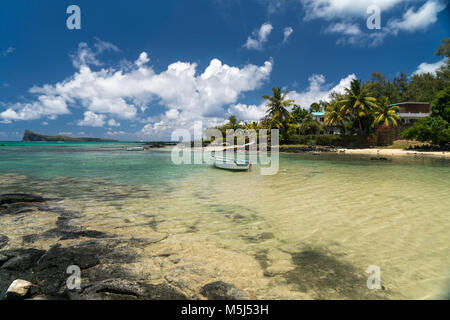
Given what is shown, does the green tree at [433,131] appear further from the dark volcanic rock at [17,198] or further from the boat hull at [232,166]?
the dark volcanic rock at [17,198]

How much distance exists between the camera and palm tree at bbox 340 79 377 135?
44.0 meters

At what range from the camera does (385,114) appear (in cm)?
4409

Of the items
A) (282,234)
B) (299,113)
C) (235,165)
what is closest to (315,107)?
(299,113)

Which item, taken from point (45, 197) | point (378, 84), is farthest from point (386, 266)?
point (378, 84)

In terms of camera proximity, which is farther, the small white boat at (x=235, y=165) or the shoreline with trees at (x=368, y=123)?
the shoreline with trees at (x=368, y=123)

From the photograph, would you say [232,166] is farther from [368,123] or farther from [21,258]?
[368,123]

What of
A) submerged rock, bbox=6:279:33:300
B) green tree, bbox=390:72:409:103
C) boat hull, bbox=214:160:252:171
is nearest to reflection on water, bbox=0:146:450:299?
submerged rock, bbox=6:279:33:300

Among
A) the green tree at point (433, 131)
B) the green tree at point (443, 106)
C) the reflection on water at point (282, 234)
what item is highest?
the green tree at point (443, 106)

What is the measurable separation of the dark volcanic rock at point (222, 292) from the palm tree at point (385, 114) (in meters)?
50.8

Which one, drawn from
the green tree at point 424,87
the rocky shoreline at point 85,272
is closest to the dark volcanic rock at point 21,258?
the rocky shoreline at point 85,272

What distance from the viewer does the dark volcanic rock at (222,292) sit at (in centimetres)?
323

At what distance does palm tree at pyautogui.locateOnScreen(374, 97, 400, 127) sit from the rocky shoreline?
5107 cm

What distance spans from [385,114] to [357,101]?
261 inches
